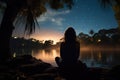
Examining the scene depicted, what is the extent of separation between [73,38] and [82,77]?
1380 mm

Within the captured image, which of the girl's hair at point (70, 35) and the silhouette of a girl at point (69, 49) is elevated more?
the girl's hair at point (70, 35)

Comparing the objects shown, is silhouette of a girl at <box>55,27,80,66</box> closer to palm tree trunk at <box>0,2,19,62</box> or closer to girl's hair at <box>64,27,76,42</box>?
girl's hair at <box>64,27,76,42</box>

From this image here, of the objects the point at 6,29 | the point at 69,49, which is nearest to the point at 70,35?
the point at 69,49

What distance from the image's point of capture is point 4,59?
524 inches

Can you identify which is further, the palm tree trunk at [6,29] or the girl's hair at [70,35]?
the palm tree trunk at [6,29]

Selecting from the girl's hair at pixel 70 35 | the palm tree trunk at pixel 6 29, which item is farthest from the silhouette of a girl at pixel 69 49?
the palm tree trunk at pixel 6 29

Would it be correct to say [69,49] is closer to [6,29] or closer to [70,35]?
[70,35]

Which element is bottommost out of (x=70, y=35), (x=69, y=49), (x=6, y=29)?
(x=69, y=49)

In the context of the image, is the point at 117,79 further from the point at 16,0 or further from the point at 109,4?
the point at 16,0

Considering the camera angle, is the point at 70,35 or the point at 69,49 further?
the point at 69,49

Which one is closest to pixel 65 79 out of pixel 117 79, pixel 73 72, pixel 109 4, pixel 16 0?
pixel 73 72

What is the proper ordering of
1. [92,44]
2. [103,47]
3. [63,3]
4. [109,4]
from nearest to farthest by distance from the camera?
[109,4], [63,3], [103,47], [92,44]

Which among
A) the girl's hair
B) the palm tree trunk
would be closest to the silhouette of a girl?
the girl's hair

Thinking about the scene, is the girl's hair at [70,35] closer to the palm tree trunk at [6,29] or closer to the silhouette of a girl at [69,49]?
the silhouette of a girl at [69,49]
